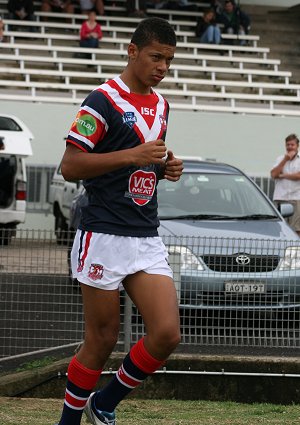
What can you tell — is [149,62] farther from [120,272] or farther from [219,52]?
[219,52]

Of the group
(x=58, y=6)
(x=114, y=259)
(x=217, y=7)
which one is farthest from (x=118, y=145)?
(x=217, y=7)

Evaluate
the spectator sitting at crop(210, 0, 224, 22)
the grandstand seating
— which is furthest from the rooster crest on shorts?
the spectator sitting at crop(210, 0, 224, 22)

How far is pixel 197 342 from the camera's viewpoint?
9367 mm

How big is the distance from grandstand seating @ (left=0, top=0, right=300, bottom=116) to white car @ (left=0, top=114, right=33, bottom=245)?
3950mm

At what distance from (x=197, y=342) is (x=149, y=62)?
3973 mm

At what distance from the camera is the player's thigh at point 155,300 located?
18.7 feet

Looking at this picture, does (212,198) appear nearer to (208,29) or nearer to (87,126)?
(87,126)

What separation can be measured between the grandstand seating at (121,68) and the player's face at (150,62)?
18562mm

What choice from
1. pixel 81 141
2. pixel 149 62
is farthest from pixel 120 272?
pixel 149 62

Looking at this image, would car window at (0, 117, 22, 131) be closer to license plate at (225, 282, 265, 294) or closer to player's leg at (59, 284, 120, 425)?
license plate at (225, 282, 265, 294)

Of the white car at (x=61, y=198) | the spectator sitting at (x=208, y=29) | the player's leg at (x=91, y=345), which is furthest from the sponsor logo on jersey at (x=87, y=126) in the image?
the spectator sitting at (x=208, y=29)

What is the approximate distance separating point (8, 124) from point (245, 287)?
12329 millimetres

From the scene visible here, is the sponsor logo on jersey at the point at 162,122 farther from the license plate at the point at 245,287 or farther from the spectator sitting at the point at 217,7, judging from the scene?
the spectator sitting at the point at 217,7

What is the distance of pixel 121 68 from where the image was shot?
27.3 meters
